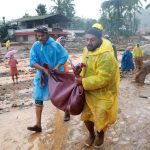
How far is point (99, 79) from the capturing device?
3.64 meters

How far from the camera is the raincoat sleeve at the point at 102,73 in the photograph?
3641mm

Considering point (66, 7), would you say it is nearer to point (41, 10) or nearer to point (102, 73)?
point (41, 10)

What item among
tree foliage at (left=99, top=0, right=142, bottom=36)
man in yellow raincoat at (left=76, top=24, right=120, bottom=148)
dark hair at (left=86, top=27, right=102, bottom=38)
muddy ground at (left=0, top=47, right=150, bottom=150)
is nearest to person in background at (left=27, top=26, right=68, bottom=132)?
muddy ground at (left=0, top=47, right=150, bottom=150)

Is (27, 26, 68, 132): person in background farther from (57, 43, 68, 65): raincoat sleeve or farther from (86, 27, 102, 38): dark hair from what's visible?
(86, 27, 102, 38): dark hair

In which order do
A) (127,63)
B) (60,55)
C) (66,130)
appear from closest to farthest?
(60,55)
(66,130)
(127,63)

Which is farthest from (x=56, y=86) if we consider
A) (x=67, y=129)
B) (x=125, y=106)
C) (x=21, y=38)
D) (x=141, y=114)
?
(x=21, y=38)

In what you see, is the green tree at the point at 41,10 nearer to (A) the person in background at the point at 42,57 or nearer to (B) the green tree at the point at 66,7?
(B) the green tree at the point at 66,7

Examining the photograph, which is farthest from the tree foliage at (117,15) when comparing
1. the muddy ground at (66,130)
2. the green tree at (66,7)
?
the muddy ground at (66,130)

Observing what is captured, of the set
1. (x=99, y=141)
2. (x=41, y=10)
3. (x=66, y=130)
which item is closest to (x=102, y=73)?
(x=99, y=141)

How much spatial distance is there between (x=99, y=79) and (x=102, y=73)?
0.08 m

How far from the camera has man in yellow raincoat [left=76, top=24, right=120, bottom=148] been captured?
366 centimetres

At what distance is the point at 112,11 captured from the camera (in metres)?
56.2

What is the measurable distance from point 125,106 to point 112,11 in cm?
5115

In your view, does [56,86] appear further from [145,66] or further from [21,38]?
[21,38]
